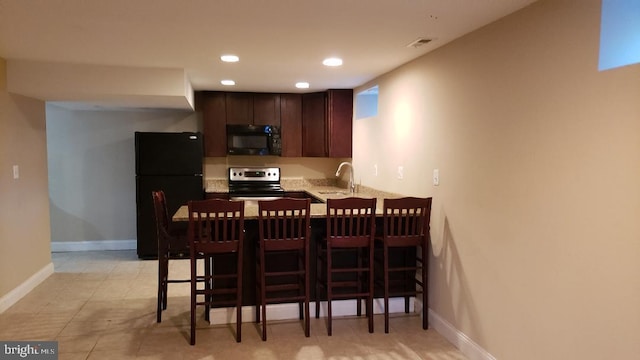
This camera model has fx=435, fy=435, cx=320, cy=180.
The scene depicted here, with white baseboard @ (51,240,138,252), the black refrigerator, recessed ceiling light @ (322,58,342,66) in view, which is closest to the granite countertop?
the black refrigerator

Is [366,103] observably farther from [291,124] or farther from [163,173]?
[163,173]

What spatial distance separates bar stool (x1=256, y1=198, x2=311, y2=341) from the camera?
3.08 metres

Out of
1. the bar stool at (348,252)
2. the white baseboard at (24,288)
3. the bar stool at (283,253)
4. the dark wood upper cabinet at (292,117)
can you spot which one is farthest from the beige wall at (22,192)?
the bar stool at (348,252)

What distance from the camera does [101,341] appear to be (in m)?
3.09

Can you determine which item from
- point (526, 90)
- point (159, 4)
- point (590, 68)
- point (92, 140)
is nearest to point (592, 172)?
point (590, 68)

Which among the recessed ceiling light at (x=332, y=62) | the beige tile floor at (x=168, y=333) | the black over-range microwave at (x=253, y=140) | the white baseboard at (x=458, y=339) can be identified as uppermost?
the recessed ceiling light at (x=332, y=62)

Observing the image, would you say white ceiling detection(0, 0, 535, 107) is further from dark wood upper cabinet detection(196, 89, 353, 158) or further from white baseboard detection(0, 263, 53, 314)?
white baseboard detection(0, 263, 53, 314)

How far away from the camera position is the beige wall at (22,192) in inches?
145

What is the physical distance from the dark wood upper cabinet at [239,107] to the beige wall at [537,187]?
2.86 meters

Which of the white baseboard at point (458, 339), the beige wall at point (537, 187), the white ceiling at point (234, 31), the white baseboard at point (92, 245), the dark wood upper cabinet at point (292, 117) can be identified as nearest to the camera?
the beige wall at point (537, 187)

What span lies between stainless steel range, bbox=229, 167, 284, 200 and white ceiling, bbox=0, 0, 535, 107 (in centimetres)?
200

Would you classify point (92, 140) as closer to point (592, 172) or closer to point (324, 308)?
point (324, 308)

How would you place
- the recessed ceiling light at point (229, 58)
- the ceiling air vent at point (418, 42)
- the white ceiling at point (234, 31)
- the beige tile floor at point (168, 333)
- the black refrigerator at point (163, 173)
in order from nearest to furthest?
the white ceiling at point (234, 31) < the beige tile floor at point (168, 333) < the ceiling air vent at point (418, 42) < the recessed ceiling light at point (229, 58) < the black refrigerator at point (163, 173)

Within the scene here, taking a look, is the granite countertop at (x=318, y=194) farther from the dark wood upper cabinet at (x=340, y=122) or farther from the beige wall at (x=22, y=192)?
the beige wall at (x=22, y=192)
